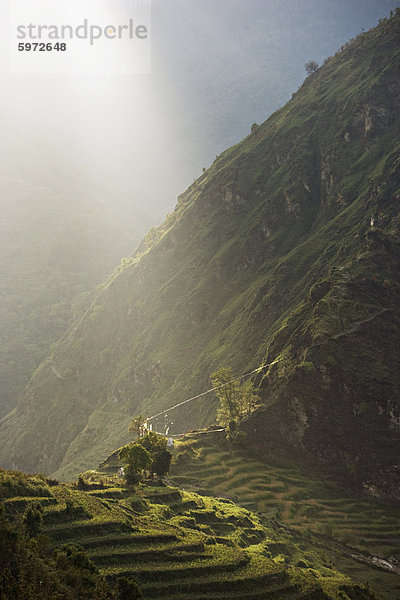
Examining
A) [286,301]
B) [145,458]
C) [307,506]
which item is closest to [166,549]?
[145,458]

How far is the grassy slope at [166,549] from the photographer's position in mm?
42781

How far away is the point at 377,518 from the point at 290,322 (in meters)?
42.1

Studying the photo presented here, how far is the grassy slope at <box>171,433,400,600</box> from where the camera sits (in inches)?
2490

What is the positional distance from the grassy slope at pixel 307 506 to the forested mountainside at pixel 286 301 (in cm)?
539

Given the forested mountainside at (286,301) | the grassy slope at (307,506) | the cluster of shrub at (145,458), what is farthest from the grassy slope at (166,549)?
the forested mountainside at (286,301)

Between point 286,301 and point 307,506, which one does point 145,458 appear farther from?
point 286,301

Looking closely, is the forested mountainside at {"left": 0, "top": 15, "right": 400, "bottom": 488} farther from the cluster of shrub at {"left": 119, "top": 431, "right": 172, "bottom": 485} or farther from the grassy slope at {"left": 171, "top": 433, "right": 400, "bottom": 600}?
the cluster of shrub at {"left": 119, "top": 431, "right": 172, "bottom": 485}

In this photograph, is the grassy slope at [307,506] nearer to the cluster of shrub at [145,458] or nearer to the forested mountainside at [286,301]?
the forested mountainside at [286,301]

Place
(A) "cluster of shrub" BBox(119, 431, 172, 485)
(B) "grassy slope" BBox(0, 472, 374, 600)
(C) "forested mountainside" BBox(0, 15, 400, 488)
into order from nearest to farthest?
(B) "grassy slope" BBox(0, 472, 374, 600), (A) "cluster of shrub" BBox(119, 431, 172, 485), (C) "forested mountainside" BBox(0, 15, 400, 488)

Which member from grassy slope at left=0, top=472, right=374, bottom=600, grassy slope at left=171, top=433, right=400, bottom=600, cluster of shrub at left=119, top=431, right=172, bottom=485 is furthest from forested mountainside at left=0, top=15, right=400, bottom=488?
grassy slope at left=0, top=472, right=374, bottom=600

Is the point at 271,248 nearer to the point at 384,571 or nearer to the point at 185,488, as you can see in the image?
the point at 185,488

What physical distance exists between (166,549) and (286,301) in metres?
93.3

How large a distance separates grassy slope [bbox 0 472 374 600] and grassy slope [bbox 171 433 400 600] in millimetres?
7296

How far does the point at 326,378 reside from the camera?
88.2 m
